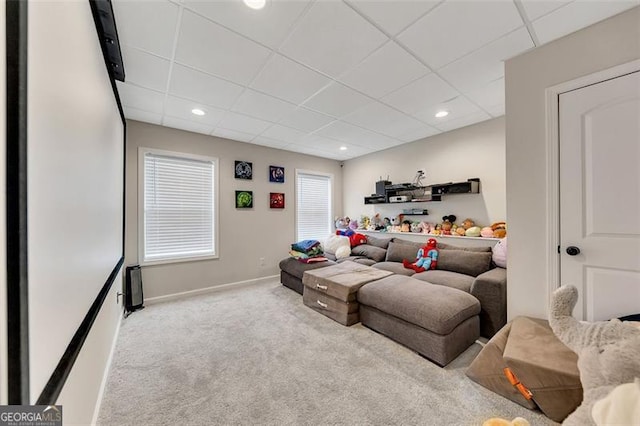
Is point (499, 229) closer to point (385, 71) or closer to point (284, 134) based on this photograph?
point (385, 71)

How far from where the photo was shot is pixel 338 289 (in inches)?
107

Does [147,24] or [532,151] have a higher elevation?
[147,24]

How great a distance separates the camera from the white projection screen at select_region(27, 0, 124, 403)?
0.65 meters

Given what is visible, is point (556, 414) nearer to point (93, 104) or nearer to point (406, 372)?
point (406, 372)

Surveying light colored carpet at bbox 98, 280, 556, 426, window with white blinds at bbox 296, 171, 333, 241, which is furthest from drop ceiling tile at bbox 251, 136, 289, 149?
light colored carpet at bbox 98, 280, 556, 426

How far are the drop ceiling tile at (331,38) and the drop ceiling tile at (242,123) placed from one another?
4.67ft

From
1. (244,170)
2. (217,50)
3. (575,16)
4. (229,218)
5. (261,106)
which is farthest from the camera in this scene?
(244,170)

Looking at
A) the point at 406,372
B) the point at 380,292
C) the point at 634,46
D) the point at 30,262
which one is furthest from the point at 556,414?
the point at 30,262

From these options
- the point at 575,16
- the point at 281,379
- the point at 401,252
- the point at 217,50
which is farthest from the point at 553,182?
the point at 217,50

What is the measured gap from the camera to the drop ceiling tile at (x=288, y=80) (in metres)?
2.08

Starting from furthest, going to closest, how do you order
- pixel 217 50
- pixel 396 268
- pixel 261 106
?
pixel 396 268 < pixel 261 106 < pixel 217 50

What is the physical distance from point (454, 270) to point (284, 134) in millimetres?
3166

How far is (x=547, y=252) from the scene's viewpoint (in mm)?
1841

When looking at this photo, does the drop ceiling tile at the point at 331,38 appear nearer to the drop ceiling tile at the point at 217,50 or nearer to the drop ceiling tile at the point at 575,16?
the drop ceiling tile at the point at 217,50
